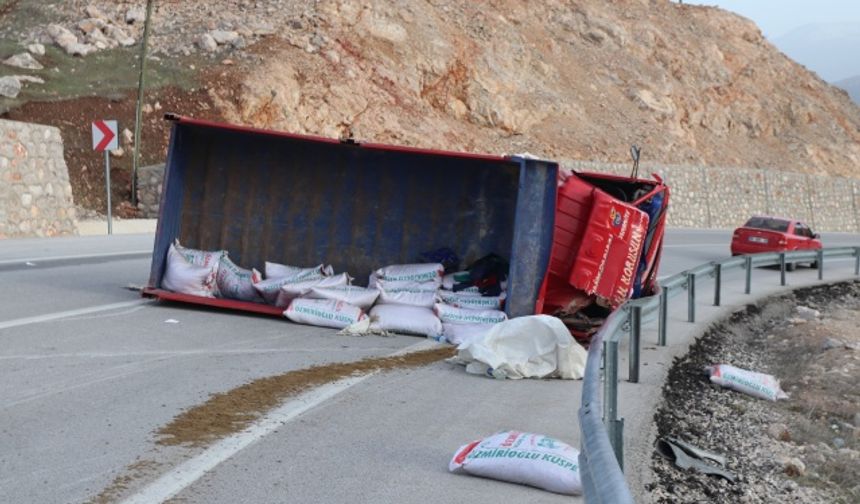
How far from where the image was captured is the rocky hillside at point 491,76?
44.2 metres

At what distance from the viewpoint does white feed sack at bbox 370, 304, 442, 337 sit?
39.5 feet

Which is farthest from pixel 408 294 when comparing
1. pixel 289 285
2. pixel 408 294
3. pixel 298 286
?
pixel 289 285

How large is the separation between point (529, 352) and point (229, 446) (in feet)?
13.0

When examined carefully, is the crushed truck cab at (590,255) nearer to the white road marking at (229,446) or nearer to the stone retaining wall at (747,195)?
the white road marking at (229,446)

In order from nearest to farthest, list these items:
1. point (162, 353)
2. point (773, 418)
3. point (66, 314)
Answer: point (162, 353) < point (773, 418) < point (66, 314)

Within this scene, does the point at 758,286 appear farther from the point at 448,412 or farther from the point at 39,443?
the point at 39,443

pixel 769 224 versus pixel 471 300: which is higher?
pixel 769 224

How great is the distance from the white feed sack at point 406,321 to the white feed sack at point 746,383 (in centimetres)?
291

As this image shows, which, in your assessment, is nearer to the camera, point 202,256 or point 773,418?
point 773,418

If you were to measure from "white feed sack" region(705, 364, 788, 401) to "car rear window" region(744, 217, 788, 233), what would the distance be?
1917 cm

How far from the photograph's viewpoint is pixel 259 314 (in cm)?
1266

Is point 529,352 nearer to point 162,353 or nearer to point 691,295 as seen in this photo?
point 162,353

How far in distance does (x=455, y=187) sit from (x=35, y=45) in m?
34.4

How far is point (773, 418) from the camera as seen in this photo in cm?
1053
